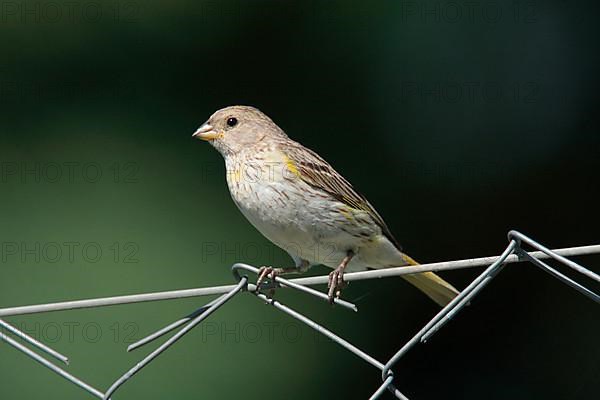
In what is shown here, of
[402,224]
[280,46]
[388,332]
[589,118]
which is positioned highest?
[280,46]

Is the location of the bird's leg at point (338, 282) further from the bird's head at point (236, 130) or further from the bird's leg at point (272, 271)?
the bird's head at point (236, 130)

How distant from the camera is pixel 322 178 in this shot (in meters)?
2.78

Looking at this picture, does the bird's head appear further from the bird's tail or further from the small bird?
the bird's tail

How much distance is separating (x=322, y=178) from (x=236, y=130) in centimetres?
34

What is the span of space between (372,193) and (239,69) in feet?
2.65

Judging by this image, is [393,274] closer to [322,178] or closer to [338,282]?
[338,282]

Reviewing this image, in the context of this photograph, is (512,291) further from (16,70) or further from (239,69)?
(16,70)

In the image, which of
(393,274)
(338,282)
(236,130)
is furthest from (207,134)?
(393,274)

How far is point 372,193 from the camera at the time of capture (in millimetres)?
4152

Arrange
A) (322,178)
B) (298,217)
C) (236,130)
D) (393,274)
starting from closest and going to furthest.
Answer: (393,274), (298,217), (322,178), (236,130)

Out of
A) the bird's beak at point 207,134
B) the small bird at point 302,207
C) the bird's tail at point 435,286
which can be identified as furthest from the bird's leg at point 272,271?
the bird's beak at point 207,134

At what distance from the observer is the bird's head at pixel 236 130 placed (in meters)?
2.88

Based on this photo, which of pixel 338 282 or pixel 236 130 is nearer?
pixel 338 282

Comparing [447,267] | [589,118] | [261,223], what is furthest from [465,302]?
[589,118]
